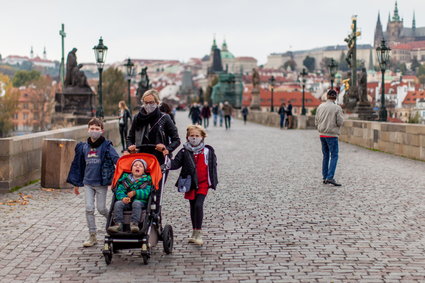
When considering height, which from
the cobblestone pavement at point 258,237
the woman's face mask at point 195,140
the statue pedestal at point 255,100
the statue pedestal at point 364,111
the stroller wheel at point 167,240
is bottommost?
the cobblestone pavement at point 258,237

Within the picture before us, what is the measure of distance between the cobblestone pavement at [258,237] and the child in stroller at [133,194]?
0.38 meters

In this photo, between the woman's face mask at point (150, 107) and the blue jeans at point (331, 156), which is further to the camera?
the blue jeans at point (331, 156)

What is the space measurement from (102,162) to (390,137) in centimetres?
1362

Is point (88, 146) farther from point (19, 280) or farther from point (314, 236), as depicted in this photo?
point (314, 236)

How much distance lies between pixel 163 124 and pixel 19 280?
6.93 feet

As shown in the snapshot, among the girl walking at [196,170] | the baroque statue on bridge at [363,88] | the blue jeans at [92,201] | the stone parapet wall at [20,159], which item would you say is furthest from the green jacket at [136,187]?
the baroque statue on bridge at [363,88]

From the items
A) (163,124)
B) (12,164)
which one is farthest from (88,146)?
(12,164)

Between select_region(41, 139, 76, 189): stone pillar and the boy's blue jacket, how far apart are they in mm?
4577

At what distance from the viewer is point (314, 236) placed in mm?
7129

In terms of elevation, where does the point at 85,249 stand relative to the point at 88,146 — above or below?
below

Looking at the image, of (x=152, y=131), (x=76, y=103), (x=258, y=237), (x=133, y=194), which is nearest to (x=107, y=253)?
(x=133, y=194)

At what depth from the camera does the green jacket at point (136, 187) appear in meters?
6.12

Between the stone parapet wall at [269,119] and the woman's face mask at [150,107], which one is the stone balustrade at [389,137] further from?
the stone parapet wall at [269,119]

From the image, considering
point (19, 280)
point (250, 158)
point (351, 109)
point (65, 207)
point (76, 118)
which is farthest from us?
point (351, 109)
